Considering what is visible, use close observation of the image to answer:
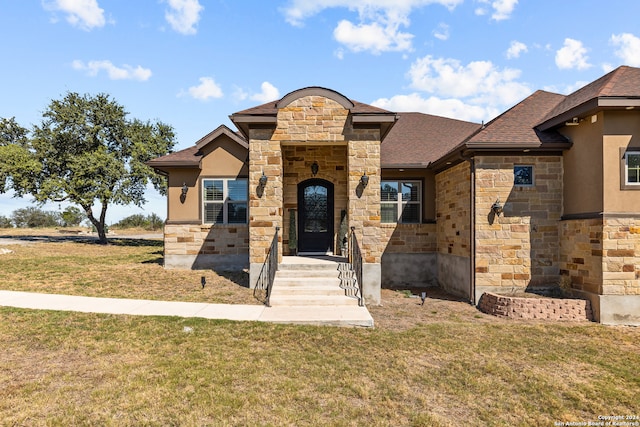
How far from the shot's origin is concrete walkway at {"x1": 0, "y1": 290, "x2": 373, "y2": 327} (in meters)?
7.33

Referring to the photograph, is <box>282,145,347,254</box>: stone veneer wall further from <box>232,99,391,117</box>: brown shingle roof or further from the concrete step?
the concrete step

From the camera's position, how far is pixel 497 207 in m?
9.72

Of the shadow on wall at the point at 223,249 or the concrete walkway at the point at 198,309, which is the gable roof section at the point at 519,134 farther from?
the shadow on wall at the point at 223,249

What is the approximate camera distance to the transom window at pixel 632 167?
8.33 m

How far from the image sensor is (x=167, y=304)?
842 centimetres

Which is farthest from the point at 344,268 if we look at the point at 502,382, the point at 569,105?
the point at 569,105

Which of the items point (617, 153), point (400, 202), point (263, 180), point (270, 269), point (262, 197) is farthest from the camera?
point (400, 202)

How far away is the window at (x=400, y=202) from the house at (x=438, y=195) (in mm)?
51

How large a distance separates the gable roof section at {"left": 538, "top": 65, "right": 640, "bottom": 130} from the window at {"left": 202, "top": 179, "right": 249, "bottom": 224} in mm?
10201

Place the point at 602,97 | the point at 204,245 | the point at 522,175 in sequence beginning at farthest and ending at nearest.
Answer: the point at 204,245 → the point at 522,175 → the point at 602,97

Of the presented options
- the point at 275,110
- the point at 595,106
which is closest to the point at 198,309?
the point at 275,110

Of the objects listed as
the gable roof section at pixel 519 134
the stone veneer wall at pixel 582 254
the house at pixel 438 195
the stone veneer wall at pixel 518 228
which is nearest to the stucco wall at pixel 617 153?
the house at pixel 438 195

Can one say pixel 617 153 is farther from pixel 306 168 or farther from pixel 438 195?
pixel 306 168

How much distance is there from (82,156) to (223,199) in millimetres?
17516
